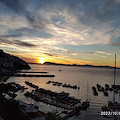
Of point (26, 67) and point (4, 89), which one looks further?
point (26, 67)

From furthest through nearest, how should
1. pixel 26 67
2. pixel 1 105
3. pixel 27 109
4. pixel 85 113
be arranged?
pixel 26 67, pixel 85 113, pixel 27 109, pixel 1 105

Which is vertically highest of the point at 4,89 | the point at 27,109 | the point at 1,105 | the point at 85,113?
the point at 4,89

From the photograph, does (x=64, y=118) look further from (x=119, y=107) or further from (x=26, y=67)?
(x=26, y=67)

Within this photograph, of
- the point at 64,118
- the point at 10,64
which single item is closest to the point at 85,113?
the point at 64,118

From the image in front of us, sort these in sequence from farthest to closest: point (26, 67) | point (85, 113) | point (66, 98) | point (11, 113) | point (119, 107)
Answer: point (26, 67) < point (66, 98) < point (119, 107) < point (85, 113) < point (11, 113)

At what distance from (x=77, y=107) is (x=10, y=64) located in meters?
139

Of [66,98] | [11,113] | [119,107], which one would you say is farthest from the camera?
[66,98]

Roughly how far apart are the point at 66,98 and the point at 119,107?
545 inches

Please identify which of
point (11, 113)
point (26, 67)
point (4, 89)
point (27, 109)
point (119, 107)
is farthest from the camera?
point (26, 67)

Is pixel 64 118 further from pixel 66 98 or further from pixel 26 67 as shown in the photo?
pixel 26 67

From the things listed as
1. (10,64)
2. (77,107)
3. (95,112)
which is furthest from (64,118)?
(10,64)

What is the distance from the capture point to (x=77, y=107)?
1062 inches

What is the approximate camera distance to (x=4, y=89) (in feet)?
62.0

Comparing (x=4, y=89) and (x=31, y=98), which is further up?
(x=4, y=89)
